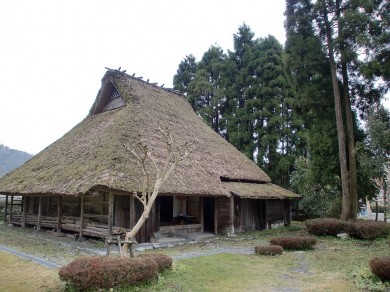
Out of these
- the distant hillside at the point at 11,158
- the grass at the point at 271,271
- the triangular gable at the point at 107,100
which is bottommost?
the grass at the point at 271,271

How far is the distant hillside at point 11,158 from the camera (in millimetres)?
82500

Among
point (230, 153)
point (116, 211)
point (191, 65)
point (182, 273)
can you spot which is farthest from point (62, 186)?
point (191, 65)

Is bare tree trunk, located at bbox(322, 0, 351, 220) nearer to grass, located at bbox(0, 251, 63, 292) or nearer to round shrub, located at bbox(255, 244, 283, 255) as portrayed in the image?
round shrub, located at bbox(255, 244, 283, 255)

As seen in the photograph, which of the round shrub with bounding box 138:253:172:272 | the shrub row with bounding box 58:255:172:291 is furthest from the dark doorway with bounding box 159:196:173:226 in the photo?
the shrub row with bounding box 58:255:172:291

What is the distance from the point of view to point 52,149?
19.3 m

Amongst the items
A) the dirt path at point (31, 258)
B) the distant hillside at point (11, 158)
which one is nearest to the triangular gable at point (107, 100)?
the dirt path at point (31, 258)

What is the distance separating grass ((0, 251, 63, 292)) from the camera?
21.9 feet

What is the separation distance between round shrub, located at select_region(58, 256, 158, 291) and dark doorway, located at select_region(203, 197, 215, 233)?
402 inches

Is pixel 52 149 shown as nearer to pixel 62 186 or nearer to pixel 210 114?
pixel 62 186

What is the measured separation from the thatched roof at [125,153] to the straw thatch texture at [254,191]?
0.21 m

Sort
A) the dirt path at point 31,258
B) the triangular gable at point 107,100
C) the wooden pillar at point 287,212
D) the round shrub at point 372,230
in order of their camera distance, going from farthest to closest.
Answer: the wooden pillar at point 287,212
the triangular gable at point 107,100
the round shrub at point 372,230
the dirt path at point 31,258

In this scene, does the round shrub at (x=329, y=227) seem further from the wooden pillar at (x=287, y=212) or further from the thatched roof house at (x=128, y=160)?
the wooden pillar at (x=287, y=212)

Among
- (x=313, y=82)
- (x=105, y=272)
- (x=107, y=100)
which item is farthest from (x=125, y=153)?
(x=313, y=82)

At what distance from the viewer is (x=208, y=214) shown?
16938 mm
